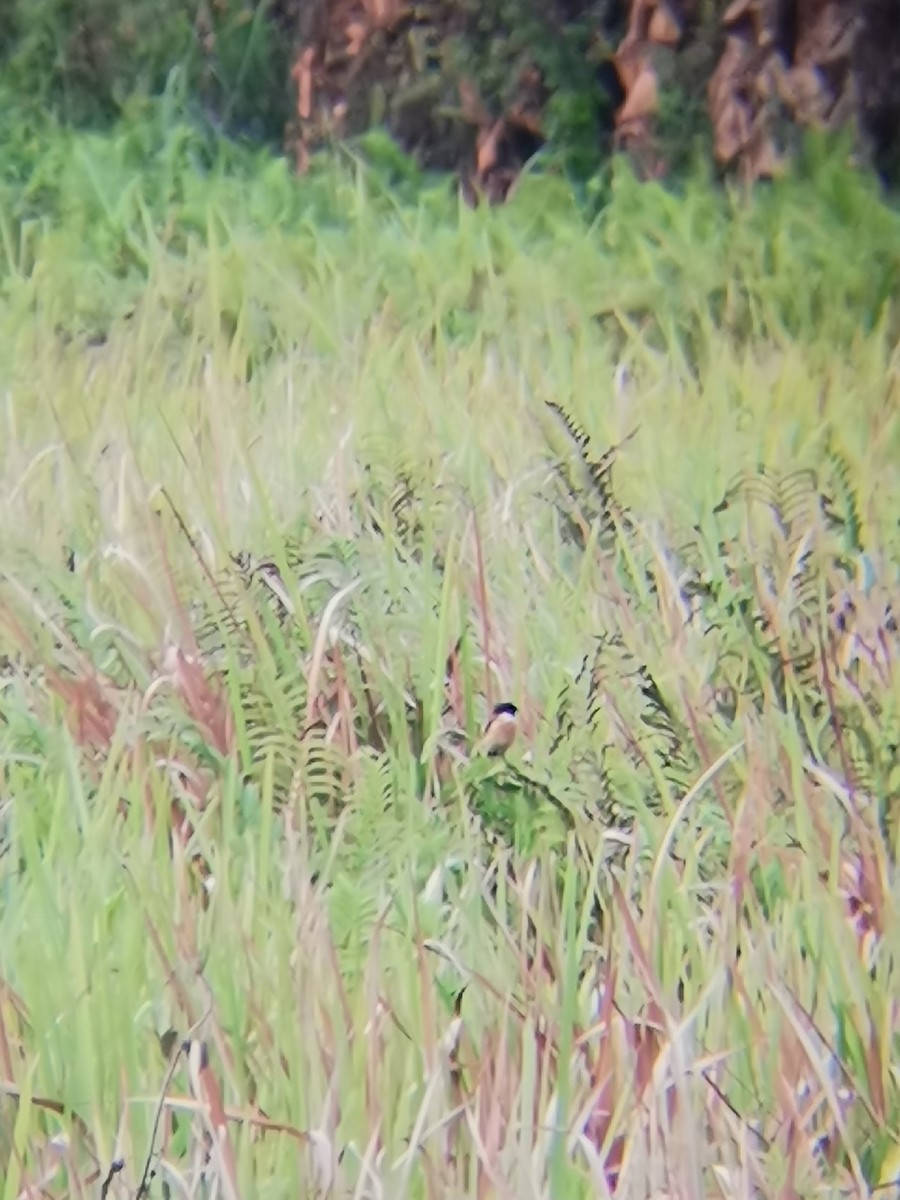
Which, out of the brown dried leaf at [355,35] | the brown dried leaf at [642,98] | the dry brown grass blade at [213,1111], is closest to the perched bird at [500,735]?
the dry brown grass blade at [213,1111]

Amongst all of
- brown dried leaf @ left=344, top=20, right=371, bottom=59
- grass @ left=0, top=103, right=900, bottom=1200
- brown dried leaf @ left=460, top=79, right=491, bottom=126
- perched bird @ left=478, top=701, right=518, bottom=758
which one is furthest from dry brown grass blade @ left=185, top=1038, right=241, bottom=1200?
brown dried leaf @ left=344, top=20, right=371, bottom=59

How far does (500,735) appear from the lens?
118 cm

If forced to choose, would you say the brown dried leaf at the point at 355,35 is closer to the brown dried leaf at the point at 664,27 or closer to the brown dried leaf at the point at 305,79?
the brown dried leaf at the point at 305,79

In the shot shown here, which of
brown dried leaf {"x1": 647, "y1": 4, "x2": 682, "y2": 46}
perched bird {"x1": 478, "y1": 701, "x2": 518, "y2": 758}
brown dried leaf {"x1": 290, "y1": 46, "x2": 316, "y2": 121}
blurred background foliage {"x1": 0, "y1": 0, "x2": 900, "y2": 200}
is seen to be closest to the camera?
perched bird {"x1": 478, "y1": 701, "x2": 518, "y2": 758}

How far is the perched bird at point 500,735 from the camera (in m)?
1.18

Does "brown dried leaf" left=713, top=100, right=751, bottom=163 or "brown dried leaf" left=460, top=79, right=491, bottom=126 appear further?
"brown dried leaf" left=460, top=79, right=491, bottom=126

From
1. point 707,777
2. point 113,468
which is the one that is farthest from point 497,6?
point 707,777

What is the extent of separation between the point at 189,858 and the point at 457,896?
172 mm

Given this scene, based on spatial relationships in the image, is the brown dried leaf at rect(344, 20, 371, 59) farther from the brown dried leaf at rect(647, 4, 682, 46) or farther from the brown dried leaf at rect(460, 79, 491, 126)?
the brown dried leaf at rect(647, 4, 682, 46)

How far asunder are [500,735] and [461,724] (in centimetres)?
4

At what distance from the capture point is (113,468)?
1.52 m

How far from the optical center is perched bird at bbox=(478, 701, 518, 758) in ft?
3.86

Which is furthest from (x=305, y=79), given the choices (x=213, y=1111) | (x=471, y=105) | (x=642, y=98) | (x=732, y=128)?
(x=213, y=1111)

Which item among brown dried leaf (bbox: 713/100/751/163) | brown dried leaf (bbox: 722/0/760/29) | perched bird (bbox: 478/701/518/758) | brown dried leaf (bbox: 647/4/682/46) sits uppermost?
brown dried leaf (bbox: 722/0/760/29)
